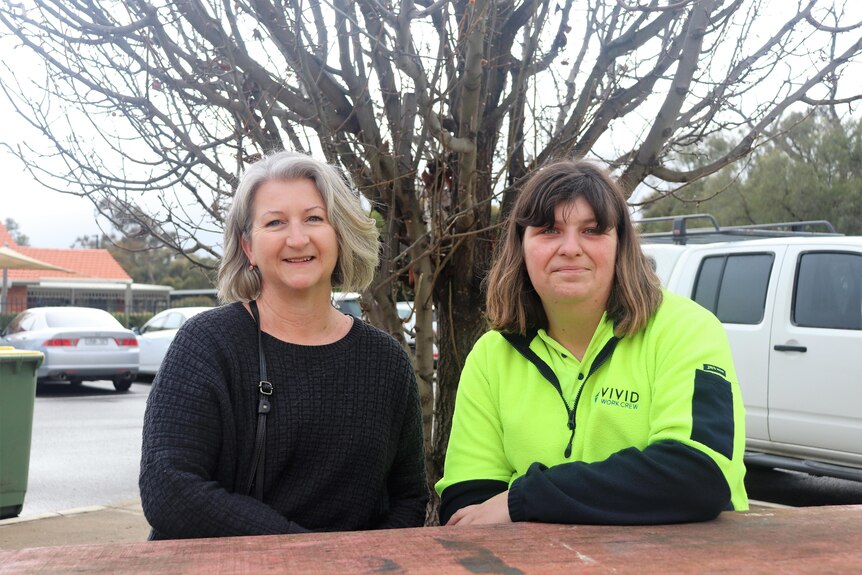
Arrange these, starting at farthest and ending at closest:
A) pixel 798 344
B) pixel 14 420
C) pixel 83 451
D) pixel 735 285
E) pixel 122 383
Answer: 1. pixel 122 383
2. pixel 83 451
3. pixel 735 285
4. pixel 798 344
5. pixel 14 420

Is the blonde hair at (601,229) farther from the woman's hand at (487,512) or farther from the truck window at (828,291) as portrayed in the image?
the truck window at (828,291)

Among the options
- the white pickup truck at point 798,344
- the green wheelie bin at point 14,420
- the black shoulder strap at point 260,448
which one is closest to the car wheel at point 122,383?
the green wheelie bin at point 14,420

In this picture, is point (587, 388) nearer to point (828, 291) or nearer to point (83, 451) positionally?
point (828, 291)

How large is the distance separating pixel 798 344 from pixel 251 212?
533 cm

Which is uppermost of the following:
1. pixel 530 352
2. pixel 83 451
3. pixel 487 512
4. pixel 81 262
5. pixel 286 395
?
pixel 81 262

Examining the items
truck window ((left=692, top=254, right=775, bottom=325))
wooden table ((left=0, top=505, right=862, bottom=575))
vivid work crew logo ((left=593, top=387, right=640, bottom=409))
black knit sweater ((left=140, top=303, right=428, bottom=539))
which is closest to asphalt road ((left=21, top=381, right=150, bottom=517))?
truck window ((left=692, top=254, right=775, bottom=325))

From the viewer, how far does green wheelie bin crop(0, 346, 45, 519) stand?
6.18m

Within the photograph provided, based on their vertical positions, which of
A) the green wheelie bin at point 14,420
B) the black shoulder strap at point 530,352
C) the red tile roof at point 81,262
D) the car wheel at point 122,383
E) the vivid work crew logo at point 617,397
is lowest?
the car wheel at point 122,383

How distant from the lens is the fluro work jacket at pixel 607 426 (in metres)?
1.94

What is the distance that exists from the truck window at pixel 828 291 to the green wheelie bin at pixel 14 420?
535cm

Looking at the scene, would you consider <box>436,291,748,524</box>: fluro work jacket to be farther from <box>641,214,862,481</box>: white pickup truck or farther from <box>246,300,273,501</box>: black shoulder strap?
<box>641,214,862,481</box>: white pickup truck

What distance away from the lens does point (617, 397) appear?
87.5 inches

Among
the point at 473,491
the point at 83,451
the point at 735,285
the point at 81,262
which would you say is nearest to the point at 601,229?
the point at 473,491

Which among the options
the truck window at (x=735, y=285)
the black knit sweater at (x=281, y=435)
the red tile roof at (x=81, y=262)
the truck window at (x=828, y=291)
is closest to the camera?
the black knit sweater at (x=281, y=435)
